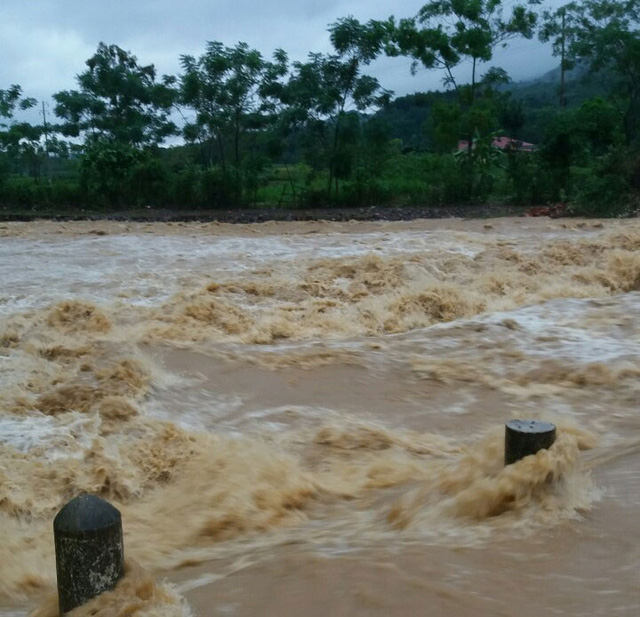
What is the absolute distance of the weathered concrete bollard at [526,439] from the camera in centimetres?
305

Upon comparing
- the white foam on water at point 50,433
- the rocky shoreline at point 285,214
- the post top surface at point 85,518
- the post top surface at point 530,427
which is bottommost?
the white foam on water at point 50,433

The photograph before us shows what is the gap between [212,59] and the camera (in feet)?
56.6

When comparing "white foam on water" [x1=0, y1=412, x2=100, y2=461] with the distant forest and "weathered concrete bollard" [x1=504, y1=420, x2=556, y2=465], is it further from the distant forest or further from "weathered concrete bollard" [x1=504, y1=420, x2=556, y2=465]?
the distant forest

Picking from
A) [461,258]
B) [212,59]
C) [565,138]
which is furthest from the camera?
[565,138]

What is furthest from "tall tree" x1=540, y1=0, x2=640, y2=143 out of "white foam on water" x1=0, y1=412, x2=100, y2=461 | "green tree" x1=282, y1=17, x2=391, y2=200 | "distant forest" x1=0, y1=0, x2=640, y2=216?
"white foam on water" x1=0, y1=412, x2=100, y2=461

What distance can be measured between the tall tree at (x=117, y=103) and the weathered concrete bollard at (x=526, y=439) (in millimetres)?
18013

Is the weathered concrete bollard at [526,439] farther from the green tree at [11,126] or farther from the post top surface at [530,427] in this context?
the green tree at [11,126]

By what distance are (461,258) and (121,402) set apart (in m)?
6.49

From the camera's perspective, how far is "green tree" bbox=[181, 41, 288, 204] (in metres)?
17.5

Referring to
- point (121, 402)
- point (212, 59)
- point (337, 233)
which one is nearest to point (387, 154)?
point (212, 59)

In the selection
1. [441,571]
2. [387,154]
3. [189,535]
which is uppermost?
[387,154]

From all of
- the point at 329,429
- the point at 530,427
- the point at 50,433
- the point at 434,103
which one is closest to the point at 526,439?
the point at 530,427

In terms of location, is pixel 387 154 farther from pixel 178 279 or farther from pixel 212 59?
pixel 178 279

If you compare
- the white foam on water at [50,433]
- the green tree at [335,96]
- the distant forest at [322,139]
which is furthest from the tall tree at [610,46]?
the white foam on water at [50,433]
